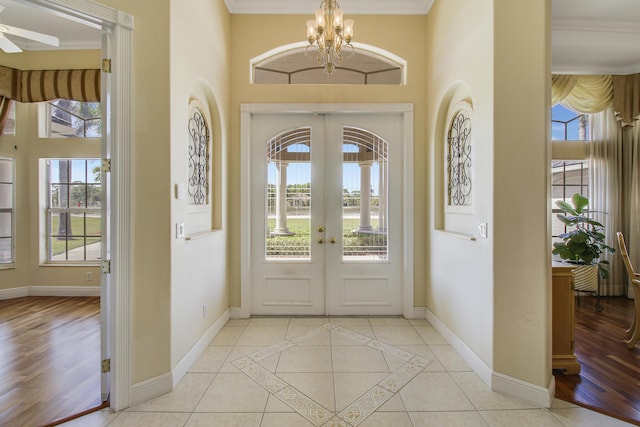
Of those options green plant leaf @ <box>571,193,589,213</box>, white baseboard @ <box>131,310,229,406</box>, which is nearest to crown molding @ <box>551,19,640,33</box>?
green plant leaf @ <box>571,193,589,213</box>

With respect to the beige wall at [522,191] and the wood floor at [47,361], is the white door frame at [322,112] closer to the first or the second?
the beige wall at [522,191]

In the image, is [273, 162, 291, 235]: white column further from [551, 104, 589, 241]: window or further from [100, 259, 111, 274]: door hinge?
[551, 104, 589, 241]: window

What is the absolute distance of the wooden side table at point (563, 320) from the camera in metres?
2.41

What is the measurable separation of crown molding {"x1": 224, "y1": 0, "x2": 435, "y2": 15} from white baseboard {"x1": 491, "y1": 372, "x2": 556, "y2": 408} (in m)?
3.88

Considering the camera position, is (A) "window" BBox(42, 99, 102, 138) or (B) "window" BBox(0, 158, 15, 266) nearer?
(B) "window" BBox(0, 158, 15, 266)

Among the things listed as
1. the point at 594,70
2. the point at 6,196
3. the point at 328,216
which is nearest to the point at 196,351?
the point at 328,216

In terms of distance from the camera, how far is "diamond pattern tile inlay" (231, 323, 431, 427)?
197 cm

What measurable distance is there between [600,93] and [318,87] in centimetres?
429

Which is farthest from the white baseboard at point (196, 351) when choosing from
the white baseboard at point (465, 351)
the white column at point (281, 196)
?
the white baseboard at point (465, 351)

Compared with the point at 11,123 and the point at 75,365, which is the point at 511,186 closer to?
the point at 75,365

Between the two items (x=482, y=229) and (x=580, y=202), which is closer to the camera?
(x=482, y=229)

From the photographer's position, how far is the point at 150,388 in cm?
216

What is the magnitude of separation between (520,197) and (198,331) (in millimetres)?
2907

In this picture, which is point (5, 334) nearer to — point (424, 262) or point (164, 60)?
point (164, 60)
